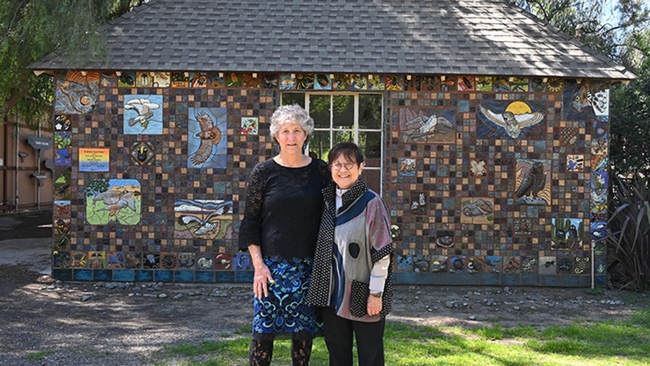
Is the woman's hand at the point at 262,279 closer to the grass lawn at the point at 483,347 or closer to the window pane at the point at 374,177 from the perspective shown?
the grass lawn at the point at 483,347

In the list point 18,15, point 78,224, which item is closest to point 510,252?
point 78,224

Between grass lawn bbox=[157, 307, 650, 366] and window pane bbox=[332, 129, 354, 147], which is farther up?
window pane bbox=[332, 129, 354, 147]

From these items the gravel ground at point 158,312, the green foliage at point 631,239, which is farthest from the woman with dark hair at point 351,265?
the green foliage at point 631,239

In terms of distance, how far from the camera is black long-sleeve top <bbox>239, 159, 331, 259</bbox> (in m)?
3.52

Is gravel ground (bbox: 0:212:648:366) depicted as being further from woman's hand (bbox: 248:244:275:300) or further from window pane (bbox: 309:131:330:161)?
window pane (bbox: 309:131:330:161)

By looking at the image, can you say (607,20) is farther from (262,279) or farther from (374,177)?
(262,279)

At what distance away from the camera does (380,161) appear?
8266mm

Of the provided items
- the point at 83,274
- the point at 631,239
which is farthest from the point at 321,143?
the point at 631,239

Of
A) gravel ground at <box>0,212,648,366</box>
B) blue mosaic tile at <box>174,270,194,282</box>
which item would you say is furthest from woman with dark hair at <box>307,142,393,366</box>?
blue mosaic tile at <box>174,270,194,282</box>

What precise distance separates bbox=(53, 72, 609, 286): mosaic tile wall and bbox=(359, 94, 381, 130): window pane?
0.55 ft

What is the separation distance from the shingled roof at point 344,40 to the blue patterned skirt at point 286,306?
4822 mm

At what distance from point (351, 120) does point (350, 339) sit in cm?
504

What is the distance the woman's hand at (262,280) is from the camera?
3473mm

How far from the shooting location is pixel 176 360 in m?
Result: 4.81
